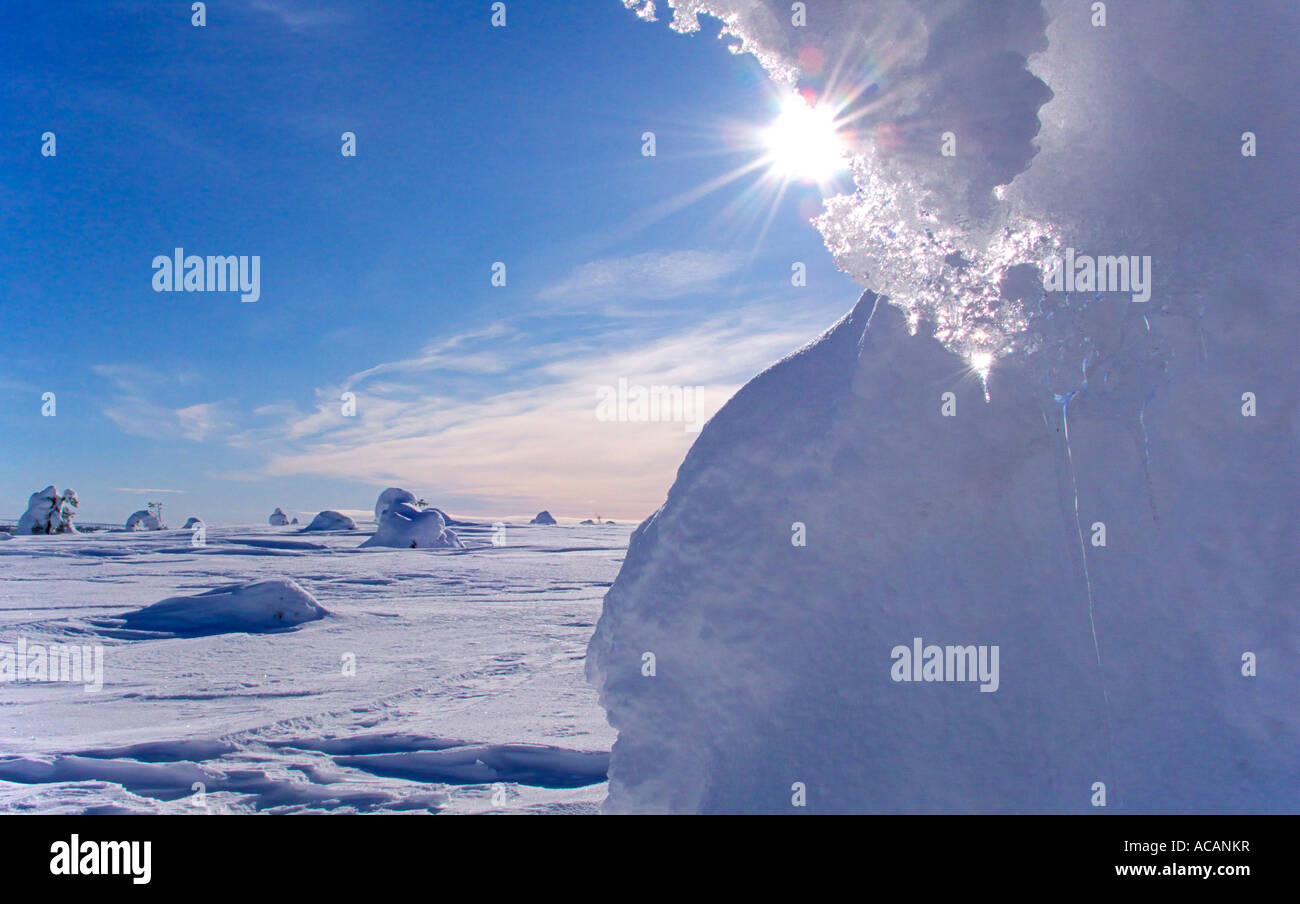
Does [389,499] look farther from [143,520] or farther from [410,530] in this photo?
[143,520]

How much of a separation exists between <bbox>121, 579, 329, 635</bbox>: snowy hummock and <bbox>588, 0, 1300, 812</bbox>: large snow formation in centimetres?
849

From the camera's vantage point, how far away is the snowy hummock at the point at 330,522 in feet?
113

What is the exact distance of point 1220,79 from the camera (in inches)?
121

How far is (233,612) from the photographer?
9.84 meters

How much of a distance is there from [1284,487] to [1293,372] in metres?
0.49

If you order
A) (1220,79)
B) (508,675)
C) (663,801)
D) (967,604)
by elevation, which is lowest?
(508,675)

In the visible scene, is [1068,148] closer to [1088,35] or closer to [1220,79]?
[1088,35]

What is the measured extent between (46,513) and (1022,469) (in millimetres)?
37710

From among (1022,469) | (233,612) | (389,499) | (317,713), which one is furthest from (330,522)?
(1022,469)

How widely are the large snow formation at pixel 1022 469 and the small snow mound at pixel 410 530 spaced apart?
2498 cm

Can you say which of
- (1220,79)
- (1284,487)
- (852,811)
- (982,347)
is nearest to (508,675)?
(852,811)

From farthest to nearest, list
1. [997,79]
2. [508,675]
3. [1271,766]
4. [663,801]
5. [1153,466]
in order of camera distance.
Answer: [508,675], [663,801], [1153,466], [997,79], [1271,766]

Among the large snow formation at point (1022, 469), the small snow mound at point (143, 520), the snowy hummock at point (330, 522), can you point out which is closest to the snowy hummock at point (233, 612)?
the large snow formation at point (1022, 469)

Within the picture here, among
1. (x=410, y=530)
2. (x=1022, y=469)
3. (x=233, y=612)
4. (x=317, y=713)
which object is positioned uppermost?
(x=1022, y=469)
